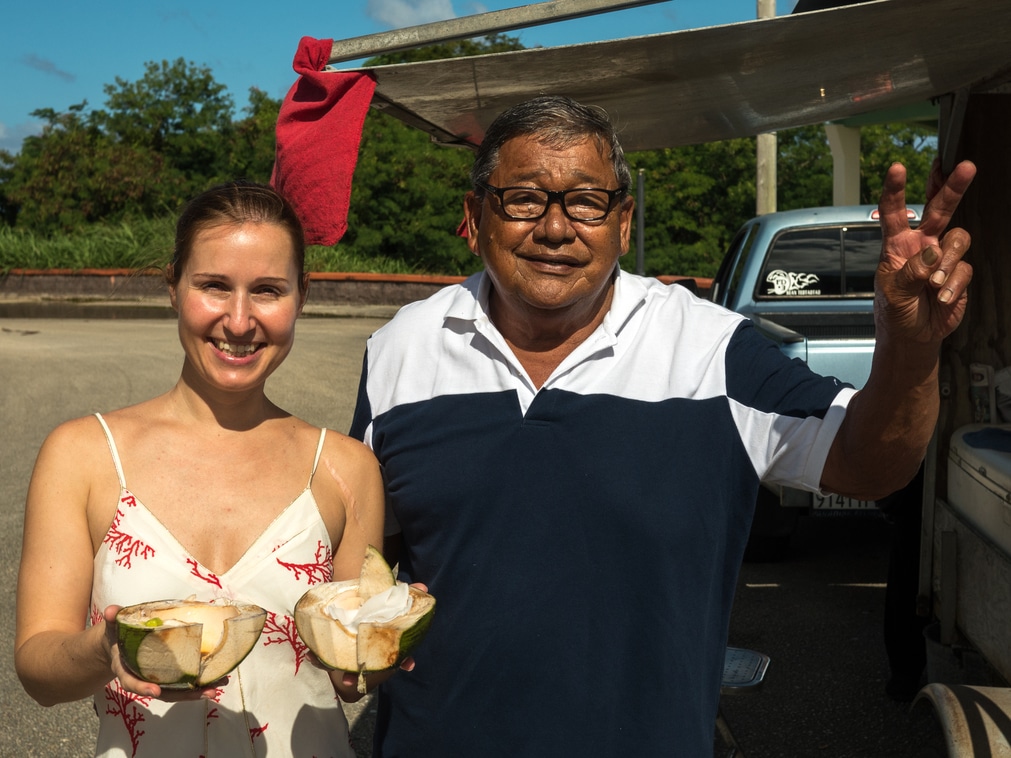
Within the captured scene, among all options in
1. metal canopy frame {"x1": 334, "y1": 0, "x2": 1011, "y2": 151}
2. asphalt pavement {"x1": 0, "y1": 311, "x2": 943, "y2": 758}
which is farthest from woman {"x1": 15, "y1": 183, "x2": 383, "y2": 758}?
asphalt pavement {"x1": 0, "y1": 311, "x2": 943, "y2": 758}

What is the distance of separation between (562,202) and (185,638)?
4.14ft

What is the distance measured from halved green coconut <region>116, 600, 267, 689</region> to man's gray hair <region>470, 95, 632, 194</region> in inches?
47.9

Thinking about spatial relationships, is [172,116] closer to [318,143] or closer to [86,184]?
[86,184]

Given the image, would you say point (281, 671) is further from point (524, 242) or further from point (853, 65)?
point (853, 65)

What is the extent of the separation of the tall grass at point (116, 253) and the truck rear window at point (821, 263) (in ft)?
55.4

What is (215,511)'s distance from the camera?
222cm

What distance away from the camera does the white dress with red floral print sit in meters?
2.12

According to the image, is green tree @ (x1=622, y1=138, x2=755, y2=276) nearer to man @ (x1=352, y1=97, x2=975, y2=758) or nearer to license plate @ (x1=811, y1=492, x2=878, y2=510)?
license plate @ (x1=811, y1=492, x2=878, y2=510)

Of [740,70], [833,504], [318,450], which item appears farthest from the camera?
[833,504]

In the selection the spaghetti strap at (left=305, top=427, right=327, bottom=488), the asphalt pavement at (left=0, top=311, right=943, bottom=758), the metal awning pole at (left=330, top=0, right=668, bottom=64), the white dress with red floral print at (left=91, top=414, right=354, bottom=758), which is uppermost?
the metal awning pole at (left=330, top=0, right=668, bottom=64)

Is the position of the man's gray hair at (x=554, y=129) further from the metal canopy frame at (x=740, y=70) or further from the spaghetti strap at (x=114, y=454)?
the spaghetti strap at (x=114, y=454)

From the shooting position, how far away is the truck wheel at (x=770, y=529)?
21.8ft

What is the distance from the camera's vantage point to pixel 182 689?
69.7 inches

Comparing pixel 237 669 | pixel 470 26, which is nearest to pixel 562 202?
pixel 470 26
